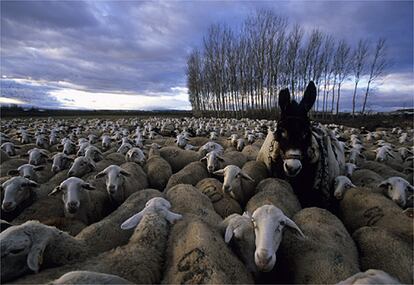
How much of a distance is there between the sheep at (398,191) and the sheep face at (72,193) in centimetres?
571

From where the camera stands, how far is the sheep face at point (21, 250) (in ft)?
Answer: 10.2

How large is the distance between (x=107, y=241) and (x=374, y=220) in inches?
161

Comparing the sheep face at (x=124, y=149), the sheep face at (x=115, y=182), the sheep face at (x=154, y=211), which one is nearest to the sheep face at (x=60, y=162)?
the sheep face at (x=115, y=182)

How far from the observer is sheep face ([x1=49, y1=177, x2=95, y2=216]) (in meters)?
5.47

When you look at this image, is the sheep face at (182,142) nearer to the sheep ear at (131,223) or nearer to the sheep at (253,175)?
the sheep at (253,175)

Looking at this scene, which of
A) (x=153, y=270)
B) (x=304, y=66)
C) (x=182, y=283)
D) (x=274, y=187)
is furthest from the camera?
(x=304, y=66)

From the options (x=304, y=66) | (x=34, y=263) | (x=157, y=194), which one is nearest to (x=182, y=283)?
(x=34, y=263)

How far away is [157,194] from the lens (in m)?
6.06

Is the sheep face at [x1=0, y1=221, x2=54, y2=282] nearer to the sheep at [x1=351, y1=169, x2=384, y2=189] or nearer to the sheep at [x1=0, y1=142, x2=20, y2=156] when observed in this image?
the sheep at [x1=351, y1=169, x2=384, y2=189]

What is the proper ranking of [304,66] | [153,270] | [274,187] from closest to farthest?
1. [153,270]
2. [274,187]
3. [304,66]

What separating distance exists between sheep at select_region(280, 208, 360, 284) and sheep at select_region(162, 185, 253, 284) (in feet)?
2.04

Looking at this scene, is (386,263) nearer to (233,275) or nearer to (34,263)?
(233,275)

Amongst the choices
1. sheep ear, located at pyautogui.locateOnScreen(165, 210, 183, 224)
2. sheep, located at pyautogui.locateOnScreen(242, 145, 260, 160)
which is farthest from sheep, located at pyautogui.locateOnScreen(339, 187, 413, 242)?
sheep, located at pyautogui.locateOnScreen(242, 145, 260, 160)

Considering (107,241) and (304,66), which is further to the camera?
(304,66)
